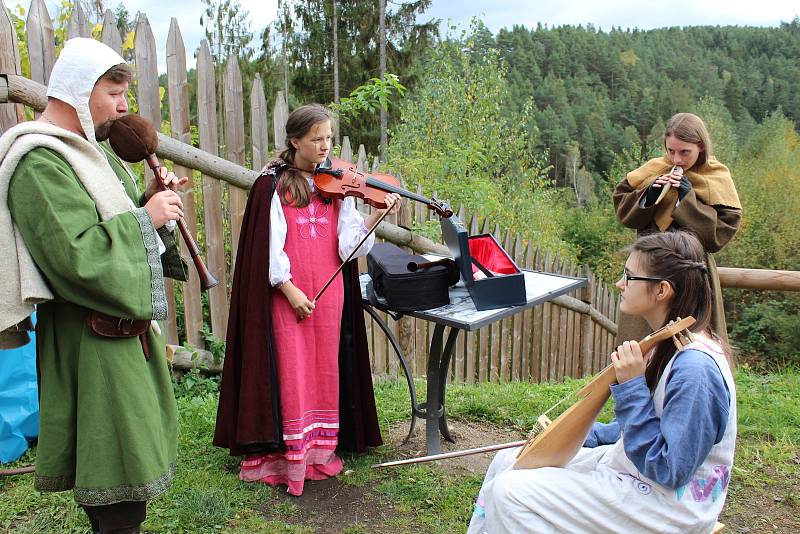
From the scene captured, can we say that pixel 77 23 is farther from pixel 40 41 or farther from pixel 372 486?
pixel 372 486

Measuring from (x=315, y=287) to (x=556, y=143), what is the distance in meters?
44.5

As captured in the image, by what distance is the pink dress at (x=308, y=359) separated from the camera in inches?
129

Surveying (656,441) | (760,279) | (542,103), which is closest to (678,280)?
(656,441)

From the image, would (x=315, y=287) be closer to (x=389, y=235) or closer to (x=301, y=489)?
(x=301, y=489)

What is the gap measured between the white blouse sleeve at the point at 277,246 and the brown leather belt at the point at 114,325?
0.98m

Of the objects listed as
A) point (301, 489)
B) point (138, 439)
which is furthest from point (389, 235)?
point (138, 439)

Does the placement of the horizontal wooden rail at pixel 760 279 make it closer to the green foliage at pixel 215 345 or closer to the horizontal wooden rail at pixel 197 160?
the horizontal wooden rail at pixel 197 160

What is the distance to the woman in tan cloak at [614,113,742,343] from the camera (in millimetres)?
3602

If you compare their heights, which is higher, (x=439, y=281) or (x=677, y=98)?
(x=677, y=98)

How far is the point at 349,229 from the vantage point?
11.0 feet

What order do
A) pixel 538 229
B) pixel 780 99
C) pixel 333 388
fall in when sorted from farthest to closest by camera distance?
pixel 780 99 → pixel 538 229 → pixel 333 388

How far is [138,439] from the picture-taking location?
2.18m

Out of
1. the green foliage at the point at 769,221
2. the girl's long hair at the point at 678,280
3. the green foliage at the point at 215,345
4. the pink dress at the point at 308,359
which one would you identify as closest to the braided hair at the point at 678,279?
the girl's long hair at the point at 678,280

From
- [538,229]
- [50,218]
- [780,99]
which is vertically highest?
[780,99]
